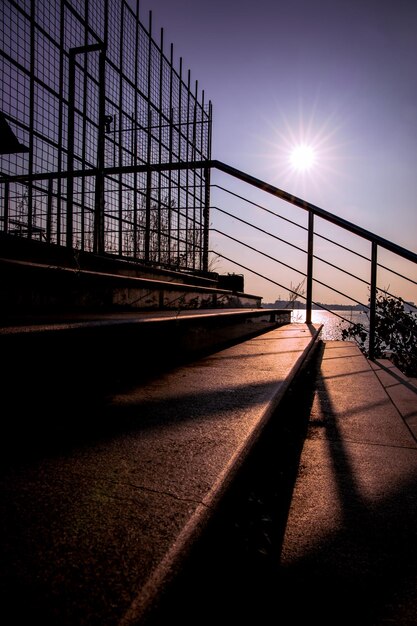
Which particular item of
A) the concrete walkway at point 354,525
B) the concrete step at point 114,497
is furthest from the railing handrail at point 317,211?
the concrete step at point 114,497

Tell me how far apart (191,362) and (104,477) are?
4.01 feet

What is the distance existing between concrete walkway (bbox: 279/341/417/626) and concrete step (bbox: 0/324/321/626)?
0.66 feet

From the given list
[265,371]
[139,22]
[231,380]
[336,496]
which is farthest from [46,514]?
[139,22]

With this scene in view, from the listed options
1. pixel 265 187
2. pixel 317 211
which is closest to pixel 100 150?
pixel 265 187

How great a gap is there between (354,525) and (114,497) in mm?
536

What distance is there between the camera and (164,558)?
44 cm

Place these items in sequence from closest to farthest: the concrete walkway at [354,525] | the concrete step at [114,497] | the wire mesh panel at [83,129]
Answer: the concrete step at [114,497], the concrete walkway at [354,525], the wire mesh panel at [83,129]

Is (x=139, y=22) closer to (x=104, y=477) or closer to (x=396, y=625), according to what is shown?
(x=104, y=477)

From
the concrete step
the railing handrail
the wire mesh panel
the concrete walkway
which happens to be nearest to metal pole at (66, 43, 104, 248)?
the wire mesh panel

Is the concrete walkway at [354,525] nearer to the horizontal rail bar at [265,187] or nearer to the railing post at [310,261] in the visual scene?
the horizontal rail bar at [265,187]

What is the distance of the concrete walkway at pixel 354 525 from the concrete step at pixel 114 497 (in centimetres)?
20

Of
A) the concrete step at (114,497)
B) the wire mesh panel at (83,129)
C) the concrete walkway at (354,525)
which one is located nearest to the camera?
the concrete step at (114,497)

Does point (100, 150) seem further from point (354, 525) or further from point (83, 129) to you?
point (354, 525)

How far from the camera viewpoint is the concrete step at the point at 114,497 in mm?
377
